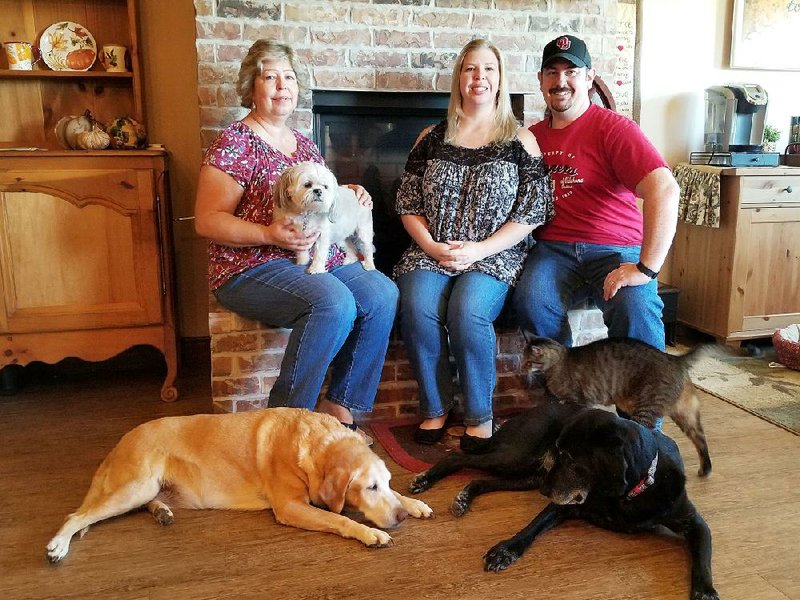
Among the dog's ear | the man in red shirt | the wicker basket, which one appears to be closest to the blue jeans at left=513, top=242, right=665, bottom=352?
the man in red shirt

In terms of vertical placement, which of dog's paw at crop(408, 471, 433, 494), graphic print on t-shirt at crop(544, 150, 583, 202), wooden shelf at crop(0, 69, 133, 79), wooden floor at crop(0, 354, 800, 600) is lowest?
wooden floor at crop(0, 354, 800, 600)

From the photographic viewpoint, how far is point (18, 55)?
2641 millimetres

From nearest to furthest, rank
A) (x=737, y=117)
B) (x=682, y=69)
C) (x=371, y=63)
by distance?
1. (x=371, y=63)
2. (x=737, y=117)
3. (x=682, y=69)

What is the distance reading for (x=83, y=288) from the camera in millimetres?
2547

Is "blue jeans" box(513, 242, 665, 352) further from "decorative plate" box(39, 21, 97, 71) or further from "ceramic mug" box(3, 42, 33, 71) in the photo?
"ceramic mug" box(3, 42, 33, 71)

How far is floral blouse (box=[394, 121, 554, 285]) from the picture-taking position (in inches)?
89.4

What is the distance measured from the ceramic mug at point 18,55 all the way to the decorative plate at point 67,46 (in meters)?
0.07

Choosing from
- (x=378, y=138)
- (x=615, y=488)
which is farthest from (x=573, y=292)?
(x=378, y=138)

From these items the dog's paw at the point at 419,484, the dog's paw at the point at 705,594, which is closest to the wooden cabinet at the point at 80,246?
the dog's paw at the point at 419,484

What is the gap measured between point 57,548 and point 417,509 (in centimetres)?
86

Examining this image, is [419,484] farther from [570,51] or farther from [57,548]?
[570,51]

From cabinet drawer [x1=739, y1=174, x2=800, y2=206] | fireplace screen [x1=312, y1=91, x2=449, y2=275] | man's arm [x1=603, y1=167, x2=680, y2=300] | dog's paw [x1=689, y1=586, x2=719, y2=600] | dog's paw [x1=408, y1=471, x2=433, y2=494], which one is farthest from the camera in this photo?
cabinet drawer [x1=739, y1=174, x2=800, y2=206]

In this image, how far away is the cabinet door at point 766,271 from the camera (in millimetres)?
3189

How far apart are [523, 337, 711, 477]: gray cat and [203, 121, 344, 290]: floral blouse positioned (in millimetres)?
923
